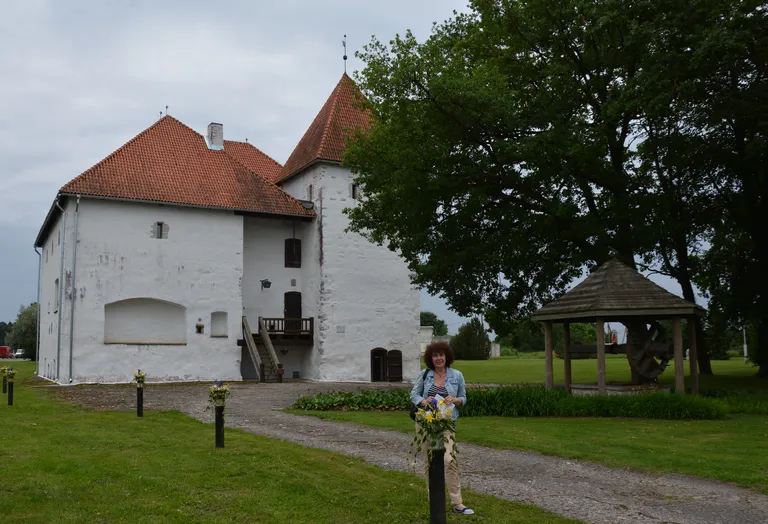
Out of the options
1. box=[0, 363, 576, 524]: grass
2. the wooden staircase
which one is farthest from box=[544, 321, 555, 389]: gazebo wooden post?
the wooden staircase

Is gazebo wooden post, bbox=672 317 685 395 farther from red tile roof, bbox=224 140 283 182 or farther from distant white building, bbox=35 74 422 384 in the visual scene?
red tile roof, bbox=224 140 283 182

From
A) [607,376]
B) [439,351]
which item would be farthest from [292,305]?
[439,351]

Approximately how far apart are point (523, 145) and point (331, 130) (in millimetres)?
16022

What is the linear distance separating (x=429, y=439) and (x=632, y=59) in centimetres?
1839

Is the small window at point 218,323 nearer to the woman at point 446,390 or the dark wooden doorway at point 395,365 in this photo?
the dark wooden doorway at point 395,365

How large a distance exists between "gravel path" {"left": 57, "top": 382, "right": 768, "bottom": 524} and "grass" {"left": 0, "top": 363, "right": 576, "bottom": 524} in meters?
0.53

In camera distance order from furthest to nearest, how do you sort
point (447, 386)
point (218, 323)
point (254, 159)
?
point (254, 159) → point (218, 323) → point (447, 386)

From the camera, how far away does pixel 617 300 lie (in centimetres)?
1738

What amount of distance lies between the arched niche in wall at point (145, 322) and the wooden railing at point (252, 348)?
262cm

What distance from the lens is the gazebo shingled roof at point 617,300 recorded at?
17.1 m

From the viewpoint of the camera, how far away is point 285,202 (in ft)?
109

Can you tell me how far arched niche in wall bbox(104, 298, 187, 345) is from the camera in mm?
29344

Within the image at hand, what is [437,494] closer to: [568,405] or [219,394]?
[219,394]

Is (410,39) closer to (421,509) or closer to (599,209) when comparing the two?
(599,209)
